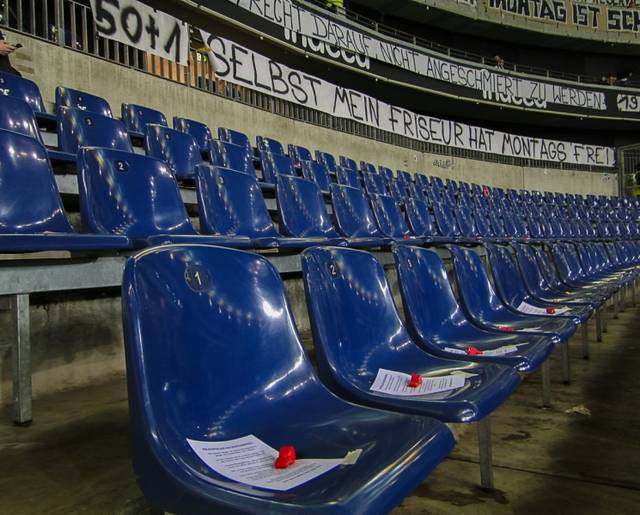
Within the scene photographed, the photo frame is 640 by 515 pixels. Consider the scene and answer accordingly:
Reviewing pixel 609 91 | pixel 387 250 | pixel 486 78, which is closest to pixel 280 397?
pixel 387 250

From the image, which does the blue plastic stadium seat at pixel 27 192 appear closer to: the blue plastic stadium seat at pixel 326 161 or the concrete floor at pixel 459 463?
the concrete floor at pixel 459 463

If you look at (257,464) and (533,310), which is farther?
(533,310)

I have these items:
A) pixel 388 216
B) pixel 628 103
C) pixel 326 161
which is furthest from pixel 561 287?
pixel 628 103

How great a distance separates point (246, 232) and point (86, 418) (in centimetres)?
120

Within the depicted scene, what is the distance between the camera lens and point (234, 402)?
0.86 m

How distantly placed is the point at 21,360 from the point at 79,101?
284cm

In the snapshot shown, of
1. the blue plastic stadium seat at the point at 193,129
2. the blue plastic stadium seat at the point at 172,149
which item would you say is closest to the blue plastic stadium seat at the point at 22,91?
the blue plastic stadium seat at the point at 172,149

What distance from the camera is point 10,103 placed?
7.99 ft

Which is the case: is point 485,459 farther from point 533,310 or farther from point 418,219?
point 418,219

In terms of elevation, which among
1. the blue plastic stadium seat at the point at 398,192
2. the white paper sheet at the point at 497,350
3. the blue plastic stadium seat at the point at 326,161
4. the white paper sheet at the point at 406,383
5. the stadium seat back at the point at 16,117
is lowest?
the white paper sheet at the point at 497,350

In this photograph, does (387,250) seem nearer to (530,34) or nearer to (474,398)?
(474,398)

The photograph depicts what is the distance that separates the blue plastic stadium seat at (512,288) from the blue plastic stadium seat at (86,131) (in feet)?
6.33

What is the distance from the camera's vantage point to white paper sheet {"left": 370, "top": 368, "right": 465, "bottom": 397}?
105cm

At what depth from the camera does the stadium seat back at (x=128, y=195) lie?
1836 millimetres
